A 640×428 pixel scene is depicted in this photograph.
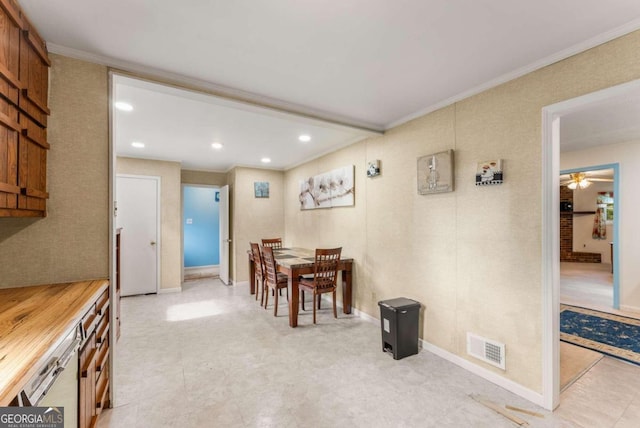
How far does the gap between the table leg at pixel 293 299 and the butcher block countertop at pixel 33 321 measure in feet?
6.52

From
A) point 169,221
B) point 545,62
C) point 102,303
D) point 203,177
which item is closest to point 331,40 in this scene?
point 545,62

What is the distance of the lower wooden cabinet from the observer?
54.7 inches

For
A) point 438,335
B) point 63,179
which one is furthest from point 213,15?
point 438,335

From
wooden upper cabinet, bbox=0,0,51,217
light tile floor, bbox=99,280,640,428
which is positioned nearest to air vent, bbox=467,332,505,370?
light tile floor, bbox=99,280,640,428

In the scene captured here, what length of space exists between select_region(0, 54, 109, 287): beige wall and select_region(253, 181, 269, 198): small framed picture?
380 cm

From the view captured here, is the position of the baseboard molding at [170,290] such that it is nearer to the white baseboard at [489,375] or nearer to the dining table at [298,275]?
the dining table at [298,275]

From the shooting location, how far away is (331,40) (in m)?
1.80

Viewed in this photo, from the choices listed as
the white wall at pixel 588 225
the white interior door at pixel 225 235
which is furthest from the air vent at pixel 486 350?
the white wall at pixel 588 225

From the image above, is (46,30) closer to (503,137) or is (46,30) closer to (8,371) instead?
(8,371)

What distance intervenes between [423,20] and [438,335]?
2.64 m

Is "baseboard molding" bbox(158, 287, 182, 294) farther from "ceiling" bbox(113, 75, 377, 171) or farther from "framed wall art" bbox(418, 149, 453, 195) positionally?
"framed wall art" bbox(418, 149, 453, 195)

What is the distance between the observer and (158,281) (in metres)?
5.14

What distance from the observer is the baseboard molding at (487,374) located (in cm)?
208

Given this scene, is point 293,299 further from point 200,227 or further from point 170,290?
point 200,227
